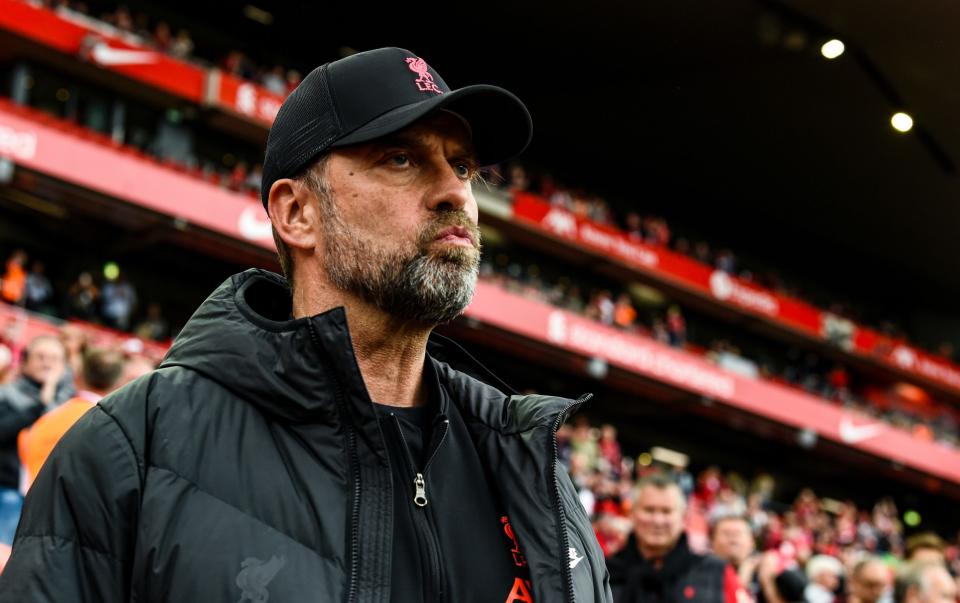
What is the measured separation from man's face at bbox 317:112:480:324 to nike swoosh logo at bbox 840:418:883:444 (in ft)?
80.9

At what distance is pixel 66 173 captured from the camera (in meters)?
15.1

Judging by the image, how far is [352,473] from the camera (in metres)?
1.37

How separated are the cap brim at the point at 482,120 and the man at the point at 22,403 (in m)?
2.14

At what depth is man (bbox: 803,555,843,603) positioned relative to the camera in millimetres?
6016

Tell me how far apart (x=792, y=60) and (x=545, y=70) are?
4.48m

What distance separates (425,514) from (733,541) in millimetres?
4203

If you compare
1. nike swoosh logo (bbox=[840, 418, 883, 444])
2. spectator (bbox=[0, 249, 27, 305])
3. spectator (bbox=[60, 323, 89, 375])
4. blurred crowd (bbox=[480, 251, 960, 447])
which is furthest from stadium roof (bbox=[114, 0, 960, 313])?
spectator (bbox=[60, 323, 89, 375])

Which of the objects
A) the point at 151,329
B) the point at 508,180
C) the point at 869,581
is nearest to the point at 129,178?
the point at 151,329

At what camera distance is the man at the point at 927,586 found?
4785 millimetres

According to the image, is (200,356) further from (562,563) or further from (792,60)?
(792,60)

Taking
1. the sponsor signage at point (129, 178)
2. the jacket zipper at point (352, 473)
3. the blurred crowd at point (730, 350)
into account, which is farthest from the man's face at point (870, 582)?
the blurred crowd at point (730, 350)

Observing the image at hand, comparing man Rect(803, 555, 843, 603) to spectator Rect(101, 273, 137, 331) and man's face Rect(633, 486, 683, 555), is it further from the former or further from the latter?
spectator Rect(101, 273, 137, 331)

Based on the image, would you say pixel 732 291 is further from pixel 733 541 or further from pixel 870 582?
pixel 870 582

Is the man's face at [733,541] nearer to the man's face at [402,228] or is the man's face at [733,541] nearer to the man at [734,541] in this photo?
the man at [734,541]
